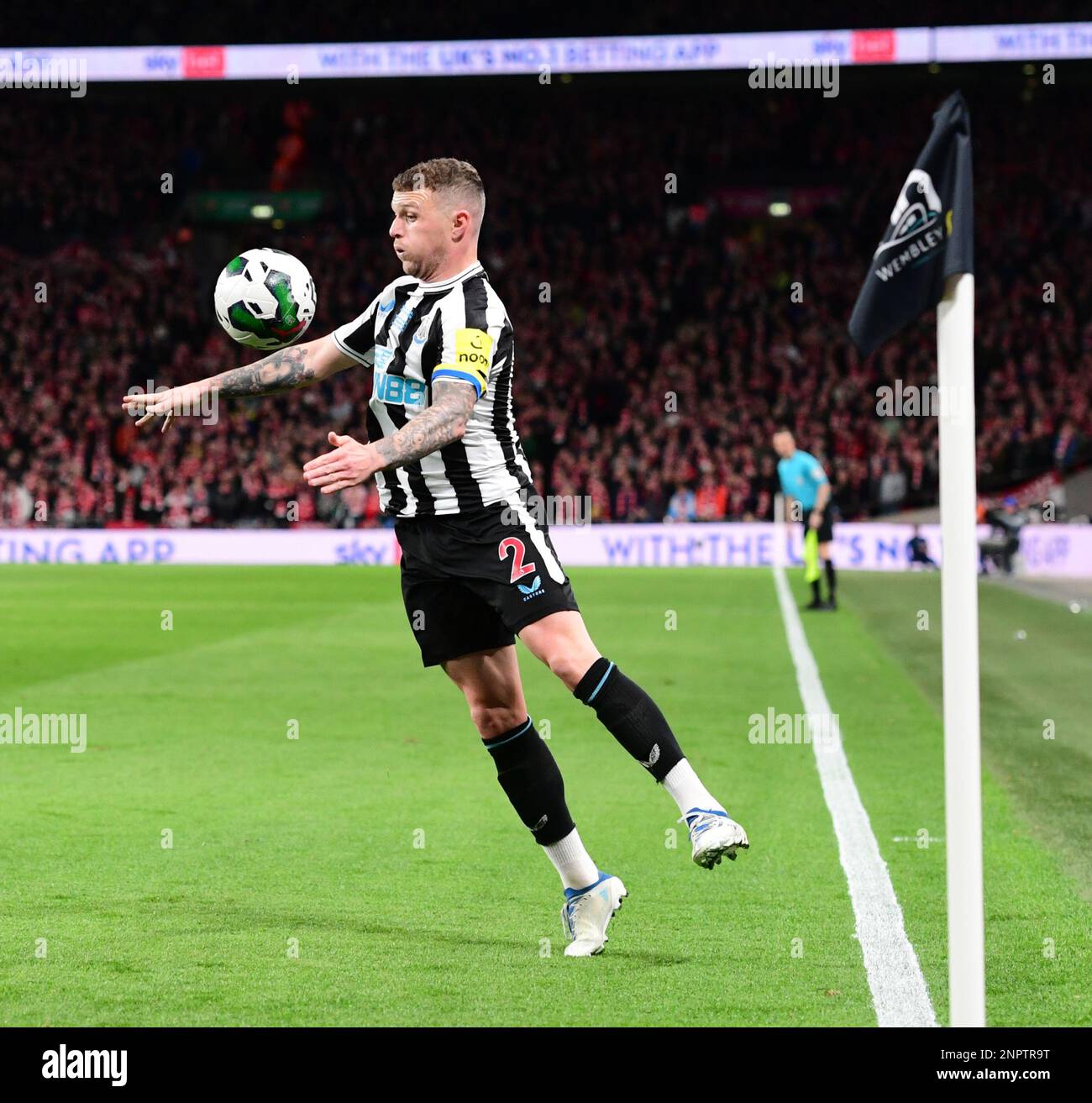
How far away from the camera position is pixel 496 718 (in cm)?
518

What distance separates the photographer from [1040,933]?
5.14m

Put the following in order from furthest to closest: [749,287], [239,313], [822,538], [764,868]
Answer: [749,287] → [822,538] → [764,868] → [239,313]

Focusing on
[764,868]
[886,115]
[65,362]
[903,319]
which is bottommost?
[764,868]

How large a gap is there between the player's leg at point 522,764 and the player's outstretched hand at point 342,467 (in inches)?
44.2

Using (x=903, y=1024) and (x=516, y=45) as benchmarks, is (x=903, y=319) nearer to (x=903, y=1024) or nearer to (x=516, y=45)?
(x=903, y=1024)

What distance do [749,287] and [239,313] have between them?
32025 mm

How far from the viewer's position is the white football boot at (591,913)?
4910 mm

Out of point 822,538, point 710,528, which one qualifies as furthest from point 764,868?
point 710,528

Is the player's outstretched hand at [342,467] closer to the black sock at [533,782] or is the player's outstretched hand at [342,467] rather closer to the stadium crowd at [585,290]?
the black sock at [533,782]

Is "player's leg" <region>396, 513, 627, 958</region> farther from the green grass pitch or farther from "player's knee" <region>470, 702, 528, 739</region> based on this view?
the green grass pitch

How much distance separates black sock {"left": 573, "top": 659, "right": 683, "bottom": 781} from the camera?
4836 millimetres

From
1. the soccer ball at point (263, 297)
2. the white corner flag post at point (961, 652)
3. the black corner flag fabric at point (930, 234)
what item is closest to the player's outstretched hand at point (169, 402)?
the soccer ball at point (263, 297)

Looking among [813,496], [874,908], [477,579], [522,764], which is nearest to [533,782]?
[522,764]

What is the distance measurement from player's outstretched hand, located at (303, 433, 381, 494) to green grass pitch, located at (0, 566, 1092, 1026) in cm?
135
